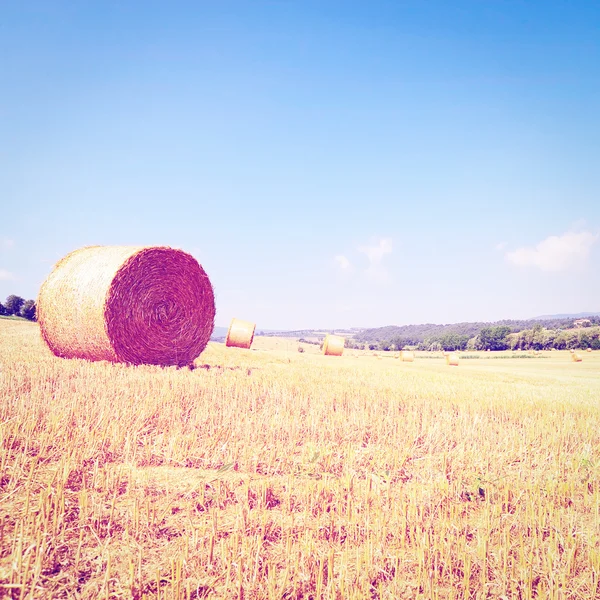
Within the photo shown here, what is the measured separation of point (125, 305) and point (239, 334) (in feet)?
39.1

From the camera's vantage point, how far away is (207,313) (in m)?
12.1

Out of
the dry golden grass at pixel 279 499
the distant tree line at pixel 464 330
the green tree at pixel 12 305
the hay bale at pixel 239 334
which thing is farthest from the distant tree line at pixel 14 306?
the distant tree line at pixel 464 330

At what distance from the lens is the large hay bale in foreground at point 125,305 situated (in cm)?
A: 995

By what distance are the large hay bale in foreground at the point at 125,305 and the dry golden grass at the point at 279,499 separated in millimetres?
3246

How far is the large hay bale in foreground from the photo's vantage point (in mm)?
9953

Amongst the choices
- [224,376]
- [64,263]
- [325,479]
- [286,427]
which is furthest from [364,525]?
[64,263]

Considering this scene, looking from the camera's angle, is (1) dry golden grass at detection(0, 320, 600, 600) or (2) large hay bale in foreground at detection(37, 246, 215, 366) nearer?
(1) dry golden grass at detection(0, 320, 600, 600)

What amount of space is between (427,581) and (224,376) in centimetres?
680

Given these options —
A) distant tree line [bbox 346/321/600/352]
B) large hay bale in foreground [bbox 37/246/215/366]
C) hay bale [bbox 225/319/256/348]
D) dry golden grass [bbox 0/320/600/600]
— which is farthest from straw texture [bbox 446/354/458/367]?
distant tree line [bbox 346/321/600/352]

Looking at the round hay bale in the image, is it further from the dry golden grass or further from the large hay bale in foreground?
the dry golden grass

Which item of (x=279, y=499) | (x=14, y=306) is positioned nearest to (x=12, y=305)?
(x=14, y=306)

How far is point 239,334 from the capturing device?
21922 millimetres

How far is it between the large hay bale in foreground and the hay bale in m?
10.0

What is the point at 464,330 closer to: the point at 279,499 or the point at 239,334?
the point at 239,334
